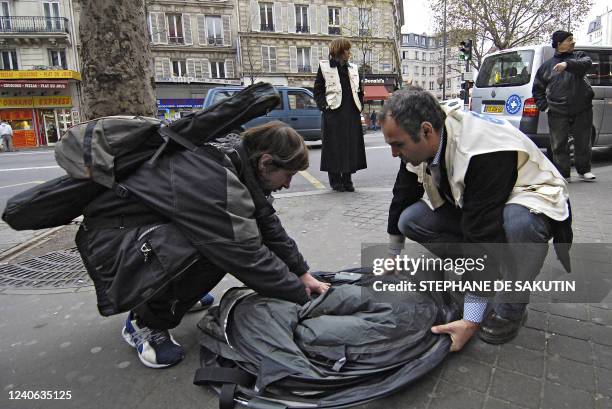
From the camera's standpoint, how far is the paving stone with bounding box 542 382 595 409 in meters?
1.62

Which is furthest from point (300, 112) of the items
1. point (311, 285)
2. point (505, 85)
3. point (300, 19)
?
point (300, 19)

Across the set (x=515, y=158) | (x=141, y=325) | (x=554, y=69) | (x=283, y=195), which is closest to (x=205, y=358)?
(x=141, y=325)

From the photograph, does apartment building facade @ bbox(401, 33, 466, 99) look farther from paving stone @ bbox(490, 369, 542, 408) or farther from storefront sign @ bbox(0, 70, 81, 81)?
paving stone @ bbox(490, 369, 542, 408)

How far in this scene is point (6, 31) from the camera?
92.0ft

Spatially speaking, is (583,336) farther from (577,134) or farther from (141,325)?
(577,134)

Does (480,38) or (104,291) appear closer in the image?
(104,291)

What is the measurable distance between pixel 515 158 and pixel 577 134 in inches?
180

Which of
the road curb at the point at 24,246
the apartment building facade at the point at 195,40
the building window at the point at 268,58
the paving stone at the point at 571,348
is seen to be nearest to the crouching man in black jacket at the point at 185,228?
the paving stone at the point at 571,348

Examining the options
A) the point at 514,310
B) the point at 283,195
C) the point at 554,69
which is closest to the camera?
the point at 514,310

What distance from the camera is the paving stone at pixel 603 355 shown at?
1.87 m

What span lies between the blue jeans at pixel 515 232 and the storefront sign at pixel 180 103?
27.0 m

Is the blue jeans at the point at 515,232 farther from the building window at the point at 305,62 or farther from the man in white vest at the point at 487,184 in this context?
the building window at the point at 305,62

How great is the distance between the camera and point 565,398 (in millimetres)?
1665

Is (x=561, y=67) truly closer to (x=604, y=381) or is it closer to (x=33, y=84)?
(x=604, y=381)
